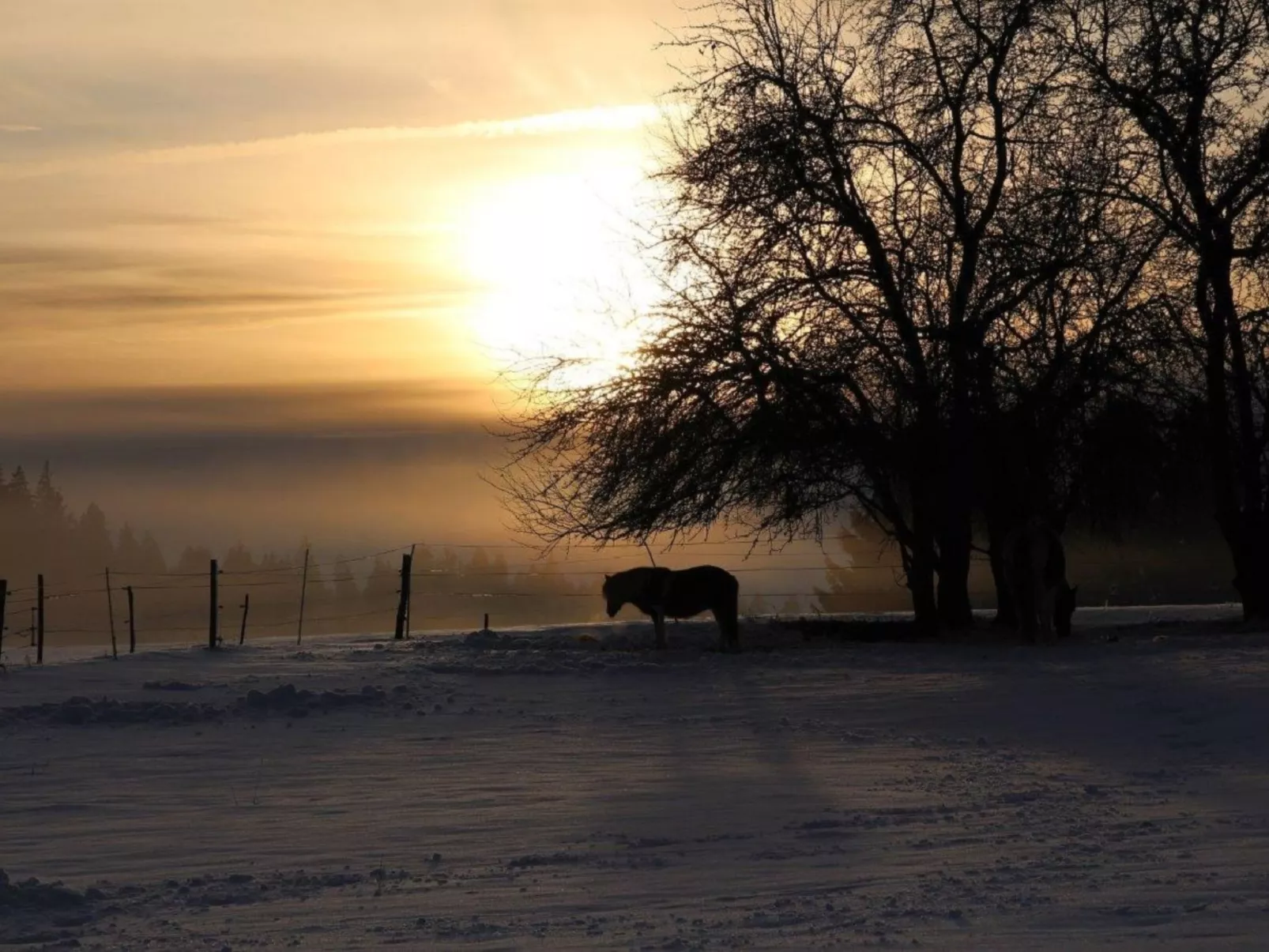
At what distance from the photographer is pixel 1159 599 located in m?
47.9

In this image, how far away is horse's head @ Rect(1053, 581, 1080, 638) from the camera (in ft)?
78.4

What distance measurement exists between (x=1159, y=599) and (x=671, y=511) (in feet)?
96.1

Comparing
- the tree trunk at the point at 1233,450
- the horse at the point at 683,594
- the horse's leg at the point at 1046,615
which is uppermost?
the tree trunk at the point at 1233,450

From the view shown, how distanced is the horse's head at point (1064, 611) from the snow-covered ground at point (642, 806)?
12.8ft

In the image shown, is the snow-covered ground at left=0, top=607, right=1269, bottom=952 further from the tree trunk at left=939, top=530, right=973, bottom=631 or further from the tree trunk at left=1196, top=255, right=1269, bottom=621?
the tree trunk at left=939, top=530, right=973, bottom=631

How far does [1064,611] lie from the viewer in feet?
78.7

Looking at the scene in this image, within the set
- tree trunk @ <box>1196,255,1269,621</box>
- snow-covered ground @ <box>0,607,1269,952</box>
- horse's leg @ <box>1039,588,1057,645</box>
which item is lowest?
snow-covered ground @ <box>0,607,1269,952</box>

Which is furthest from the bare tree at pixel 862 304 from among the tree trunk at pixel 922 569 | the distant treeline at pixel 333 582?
the distant treeline at pixel 333 582

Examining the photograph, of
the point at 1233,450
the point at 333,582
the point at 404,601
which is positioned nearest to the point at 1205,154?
the point at 1233,450

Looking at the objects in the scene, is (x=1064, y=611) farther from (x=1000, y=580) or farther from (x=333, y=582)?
(x=333, y=582)

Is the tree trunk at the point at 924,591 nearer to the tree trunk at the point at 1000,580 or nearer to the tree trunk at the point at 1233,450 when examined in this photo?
the tree trunk at the point at 1000,580

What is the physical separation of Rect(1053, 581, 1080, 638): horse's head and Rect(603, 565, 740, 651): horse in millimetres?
5041

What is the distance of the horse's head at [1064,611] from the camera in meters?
23.9

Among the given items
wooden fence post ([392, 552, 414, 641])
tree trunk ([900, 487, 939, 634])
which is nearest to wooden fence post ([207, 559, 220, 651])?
wooden fence post ([392, 552, 414, 641])
